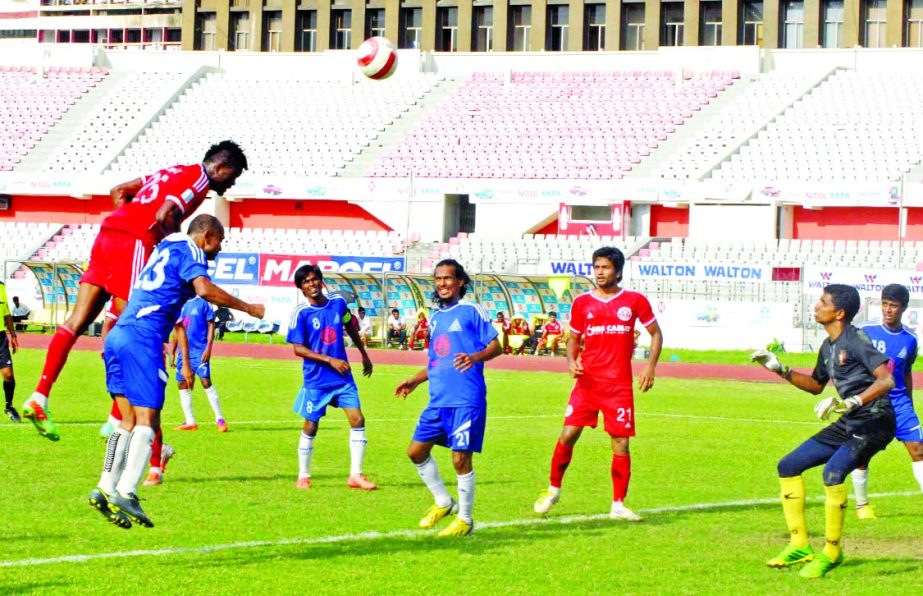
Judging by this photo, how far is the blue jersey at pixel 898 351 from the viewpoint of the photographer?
1253 centimetres

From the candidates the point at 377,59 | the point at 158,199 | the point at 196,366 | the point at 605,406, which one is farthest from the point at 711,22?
the point at 158,199

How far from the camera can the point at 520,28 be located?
2832 inches

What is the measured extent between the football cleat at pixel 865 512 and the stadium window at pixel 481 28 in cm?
6176

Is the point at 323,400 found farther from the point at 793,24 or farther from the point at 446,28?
the point at 446,28

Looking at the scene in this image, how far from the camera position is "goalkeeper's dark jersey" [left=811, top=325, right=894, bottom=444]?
9.84 meters

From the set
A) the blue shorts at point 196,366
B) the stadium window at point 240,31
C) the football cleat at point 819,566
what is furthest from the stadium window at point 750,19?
the football cleat at point 819,566

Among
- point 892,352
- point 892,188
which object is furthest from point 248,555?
point 892,188

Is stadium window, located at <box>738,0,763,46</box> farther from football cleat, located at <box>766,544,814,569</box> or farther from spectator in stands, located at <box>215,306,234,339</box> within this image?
football cleat, located at <box>766,544,814,569</box>

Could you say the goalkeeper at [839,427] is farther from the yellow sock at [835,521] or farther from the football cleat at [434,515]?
the football cleat at [434,515]

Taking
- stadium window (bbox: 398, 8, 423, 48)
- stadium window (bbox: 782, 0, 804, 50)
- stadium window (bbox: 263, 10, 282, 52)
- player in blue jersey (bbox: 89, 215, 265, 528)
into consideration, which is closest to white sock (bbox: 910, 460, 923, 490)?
player in blue jersey (bbox: 89, 215, 265, 528)

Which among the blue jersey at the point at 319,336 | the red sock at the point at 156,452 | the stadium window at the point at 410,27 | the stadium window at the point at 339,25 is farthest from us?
the stadium window at the point at 339,25

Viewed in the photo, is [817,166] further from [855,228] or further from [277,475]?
[277,475]

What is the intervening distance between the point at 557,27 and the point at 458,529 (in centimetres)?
6252

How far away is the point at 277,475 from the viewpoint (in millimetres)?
14242
